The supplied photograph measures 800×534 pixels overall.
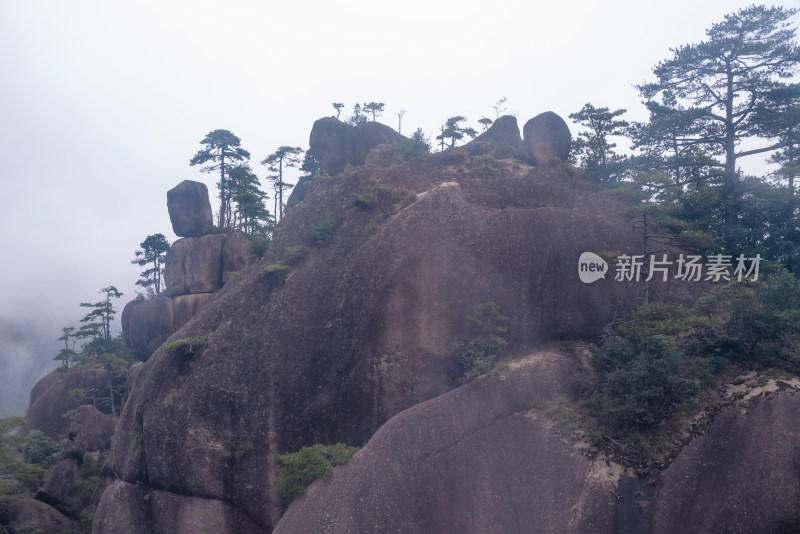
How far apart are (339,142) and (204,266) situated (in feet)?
40.7

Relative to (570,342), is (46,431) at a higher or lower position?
lower

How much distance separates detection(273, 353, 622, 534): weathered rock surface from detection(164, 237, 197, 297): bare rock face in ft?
73.0

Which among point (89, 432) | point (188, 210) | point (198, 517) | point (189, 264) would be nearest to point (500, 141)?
point (188, 210)

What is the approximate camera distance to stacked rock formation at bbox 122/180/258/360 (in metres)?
32.3

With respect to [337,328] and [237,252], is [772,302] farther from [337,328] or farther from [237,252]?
[237,252]

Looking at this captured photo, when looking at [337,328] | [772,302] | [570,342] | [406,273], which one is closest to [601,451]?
[570,342]

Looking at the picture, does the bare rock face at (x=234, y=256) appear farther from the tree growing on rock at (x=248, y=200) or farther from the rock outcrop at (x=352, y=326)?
the rock outcrop at (x=352, y=326)

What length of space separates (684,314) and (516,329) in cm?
592

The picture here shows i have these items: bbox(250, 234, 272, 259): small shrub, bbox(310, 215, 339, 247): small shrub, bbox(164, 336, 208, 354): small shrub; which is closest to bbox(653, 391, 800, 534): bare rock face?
bbox(310, 215, 339, 247): small shrub

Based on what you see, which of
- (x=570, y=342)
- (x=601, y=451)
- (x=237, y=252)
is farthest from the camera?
(x=237, y=252)

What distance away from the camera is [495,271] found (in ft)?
66.2

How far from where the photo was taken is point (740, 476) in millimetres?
11797

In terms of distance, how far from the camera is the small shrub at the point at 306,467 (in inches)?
612

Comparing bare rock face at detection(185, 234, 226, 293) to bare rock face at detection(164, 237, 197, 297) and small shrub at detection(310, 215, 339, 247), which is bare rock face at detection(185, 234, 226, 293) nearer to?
bare rock face at detection(164, 237, 197, 297)
